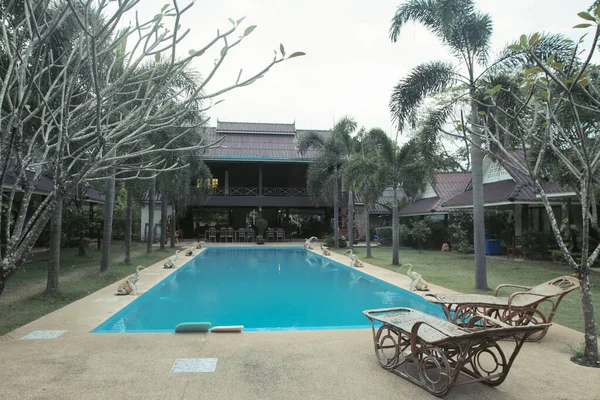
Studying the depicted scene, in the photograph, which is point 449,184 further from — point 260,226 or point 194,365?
point 194,365

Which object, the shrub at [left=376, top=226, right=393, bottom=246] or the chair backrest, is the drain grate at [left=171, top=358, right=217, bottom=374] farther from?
the shrub at [left=376, top=226, right=393, bottom=246]

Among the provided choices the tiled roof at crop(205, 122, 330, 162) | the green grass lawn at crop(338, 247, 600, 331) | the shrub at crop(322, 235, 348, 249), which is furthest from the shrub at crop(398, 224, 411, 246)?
the tiled roof at crop(205, 122, 330, 162)

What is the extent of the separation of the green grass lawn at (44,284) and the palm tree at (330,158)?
8709 millimetres

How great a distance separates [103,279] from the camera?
9.87 m

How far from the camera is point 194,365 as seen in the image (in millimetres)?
4094

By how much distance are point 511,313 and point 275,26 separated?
4.04m

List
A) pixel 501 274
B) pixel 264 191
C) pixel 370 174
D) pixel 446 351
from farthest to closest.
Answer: pixel 264 191 < pixel 370 174 < pixel 501 274 < pixel 446 351

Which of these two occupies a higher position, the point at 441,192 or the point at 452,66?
the point at 452,66

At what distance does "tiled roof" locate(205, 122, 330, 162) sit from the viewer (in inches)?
986

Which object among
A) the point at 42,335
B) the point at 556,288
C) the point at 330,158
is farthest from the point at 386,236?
the point at 42,335

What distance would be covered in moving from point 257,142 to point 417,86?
730 inches

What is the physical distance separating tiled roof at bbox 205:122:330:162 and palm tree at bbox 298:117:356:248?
2898mm

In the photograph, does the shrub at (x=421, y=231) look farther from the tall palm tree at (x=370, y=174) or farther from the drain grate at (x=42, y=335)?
the drain grate at (x=42, y=335)

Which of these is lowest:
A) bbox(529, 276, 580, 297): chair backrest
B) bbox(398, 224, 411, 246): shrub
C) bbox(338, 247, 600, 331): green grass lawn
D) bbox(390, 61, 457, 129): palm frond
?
bbox(338, 247, 600, 331): green grass lawn
